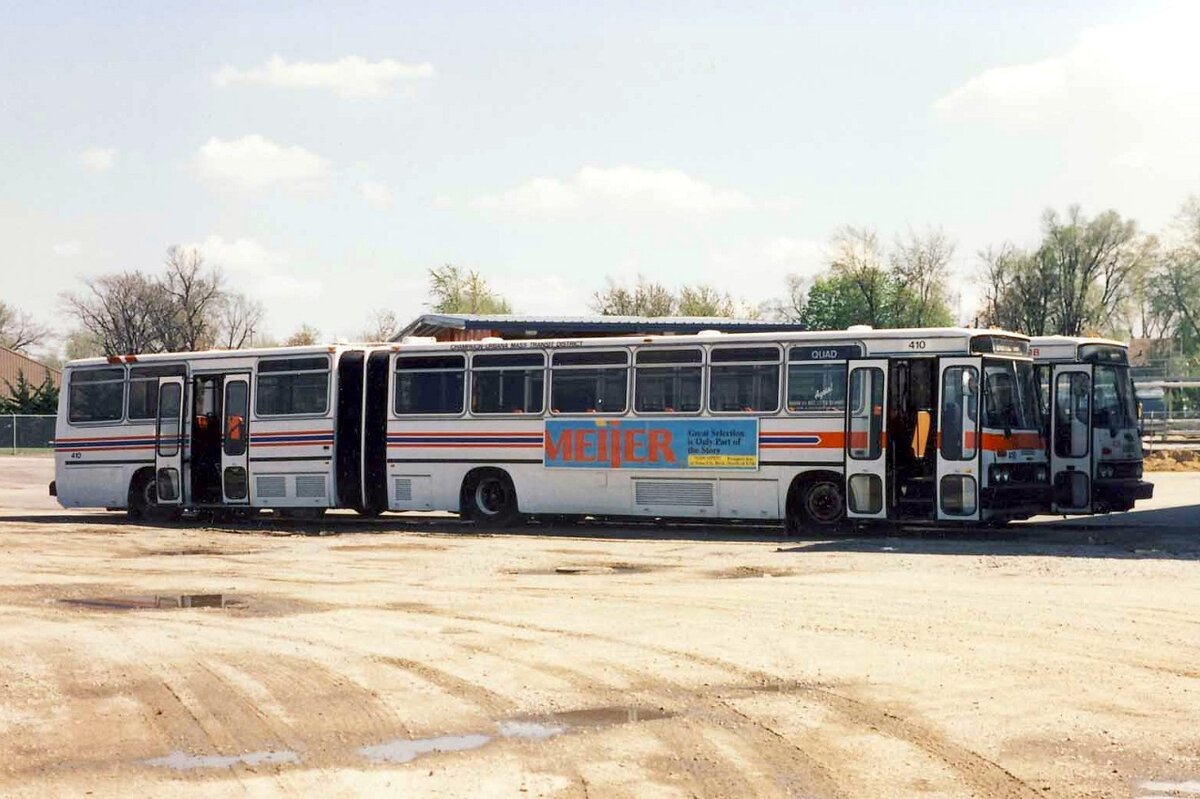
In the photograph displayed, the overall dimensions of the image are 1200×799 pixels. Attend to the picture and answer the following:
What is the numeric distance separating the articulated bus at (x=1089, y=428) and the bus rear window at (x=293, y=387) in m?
11.9

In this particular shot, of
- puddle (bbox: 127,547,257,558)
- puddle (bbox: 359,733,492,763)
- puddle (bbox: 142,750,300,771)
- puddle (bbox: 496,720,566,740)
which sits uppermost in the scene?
puddle (bbox: 127,547,257,558)

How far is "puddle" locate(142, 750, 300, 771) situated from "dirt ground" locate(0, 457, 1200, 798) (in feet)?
0.08

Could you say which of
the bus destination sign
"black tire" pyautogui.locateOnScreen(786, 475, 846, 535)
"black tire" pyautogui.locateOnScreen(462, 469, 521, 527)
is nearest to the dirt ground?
"black tire" pyautogui.locateOnScreen(786, 475, 846, 535)

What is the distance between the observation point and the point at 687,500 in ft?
76.5

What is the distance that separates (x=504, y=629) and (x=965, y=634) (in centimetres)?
375

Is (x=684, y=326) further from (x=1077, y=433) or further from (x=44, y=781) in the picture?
(x=44, y=781)

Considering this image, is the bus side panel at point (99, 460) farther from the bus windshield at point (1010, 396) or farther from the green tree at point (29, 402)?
the green tree at point (29, 402)

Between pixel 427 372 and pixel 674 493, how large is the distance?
495 cm

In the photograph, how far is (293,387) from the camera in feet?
85.8

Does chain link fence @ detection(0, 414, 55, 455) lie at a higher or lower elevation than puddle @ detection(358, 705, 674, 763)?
higher

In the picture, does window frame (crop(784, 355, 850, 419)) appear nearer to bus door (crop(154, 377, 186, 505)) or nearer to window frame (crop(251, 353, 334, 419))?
window frame (crop(251, 353, 334, 419))

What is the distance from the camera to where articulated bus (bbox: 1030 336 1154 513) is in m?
24.1

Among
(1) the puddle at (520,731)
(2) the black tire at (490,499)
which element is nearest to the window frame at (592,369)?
(2) the black tire at (490,499)

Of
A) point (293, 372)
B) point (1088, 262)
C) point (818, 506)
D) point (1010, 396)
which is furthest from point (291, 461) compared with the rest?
point (1088, 262)
